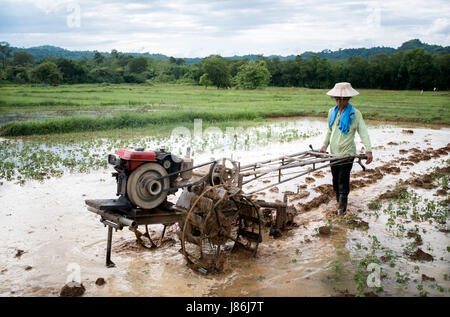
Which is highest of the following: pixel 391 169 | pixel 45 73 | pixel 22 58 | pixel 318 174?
pixel 22 58

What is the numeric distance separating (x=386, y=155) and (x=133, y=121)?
11.2 m

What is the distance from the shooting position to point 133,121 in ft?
60.8

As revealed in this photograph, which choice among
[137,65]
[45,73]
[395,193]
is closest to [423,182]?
[395,193]

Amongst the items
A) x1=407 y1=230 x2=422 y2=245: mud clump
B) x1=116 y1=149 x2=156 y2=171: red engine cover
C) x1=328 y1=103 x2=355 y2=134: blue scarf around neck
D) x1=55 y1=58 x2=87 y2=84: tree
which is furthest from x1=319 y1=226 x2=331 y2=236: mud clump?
x1=55 y1=58 x2=87 y2=84: tree

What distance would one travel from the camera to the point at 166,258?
5.39 meters

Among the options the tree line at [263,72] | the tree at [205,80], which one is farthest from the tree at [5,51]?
the tree at [205,80]

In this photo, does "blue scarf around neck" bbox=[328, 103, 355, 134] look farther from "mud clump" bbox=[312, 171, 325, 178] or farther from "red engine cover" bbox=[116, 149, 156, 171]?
"mud clump" bbox=[312, 171, 325, 178]

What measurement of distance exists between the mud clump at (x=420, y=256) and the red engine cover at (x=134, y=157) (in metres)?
3.69

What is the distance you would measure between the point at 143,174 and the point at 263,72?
4988 cm

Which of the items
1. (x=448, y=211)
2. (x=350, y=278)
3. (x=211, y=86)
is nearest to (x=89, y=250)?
(x=350, y=278)

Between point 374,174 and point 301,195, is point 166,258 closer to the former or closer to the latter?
point 301,195

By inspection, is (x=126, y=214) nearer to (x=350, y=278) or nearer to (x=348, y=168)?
(x=350, y=278)

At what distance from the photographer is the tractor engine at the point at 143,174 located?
15.2 feet

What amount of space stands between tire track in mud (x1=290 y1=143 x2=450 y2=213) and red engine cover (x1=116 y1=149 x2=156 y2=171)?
3.68 meters
